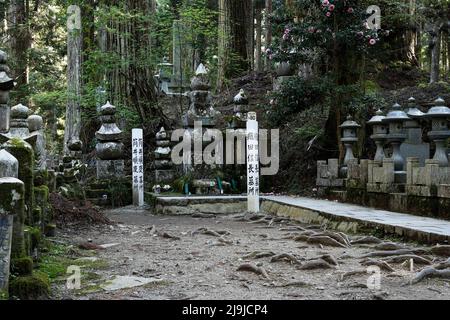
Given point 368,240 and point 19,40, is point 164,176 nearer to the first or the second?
point 368,240

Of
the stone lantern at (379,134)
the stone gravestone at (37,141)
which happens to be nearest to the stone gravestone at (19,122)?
the stone gravestone at (37,141)

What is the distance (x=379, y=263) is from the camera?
6094mm

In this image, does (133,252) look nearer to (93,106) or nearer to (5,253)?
(5,253)

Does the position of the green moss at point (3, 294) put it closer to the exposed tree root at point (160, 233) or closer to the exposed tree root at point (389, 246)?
the exposed tree root at point (389, 246)

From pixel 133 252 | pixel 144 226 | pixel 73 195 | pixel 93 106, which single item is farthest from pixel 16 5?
pixel 133 252

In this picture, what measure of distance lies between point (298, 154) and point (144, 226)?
232 inches

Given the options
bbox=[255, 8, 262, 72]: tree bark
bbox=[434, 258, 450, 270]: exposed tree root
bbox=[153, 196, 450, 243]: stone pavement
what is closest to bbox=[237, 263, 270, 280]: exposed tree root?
bbox=[434, 258, 450, 270]: exposed tree root

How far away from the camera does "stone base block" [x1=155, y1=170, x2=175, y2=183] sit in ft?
49.4

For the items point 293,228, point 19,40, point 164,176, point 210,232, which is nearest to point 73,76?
point 164,176

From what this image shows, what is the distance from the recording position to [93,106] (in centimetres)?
1806

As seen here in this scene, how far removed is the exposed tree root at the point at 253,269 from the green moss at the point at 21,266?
2219 mm

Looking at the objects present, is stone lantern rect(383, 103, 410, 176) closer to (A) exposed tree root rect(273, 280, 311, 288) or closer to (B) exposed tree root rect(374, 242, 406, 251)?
(B) exposed tree root rect(374, 242, 406, 251)

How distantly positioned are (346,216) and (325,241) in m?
1.20
